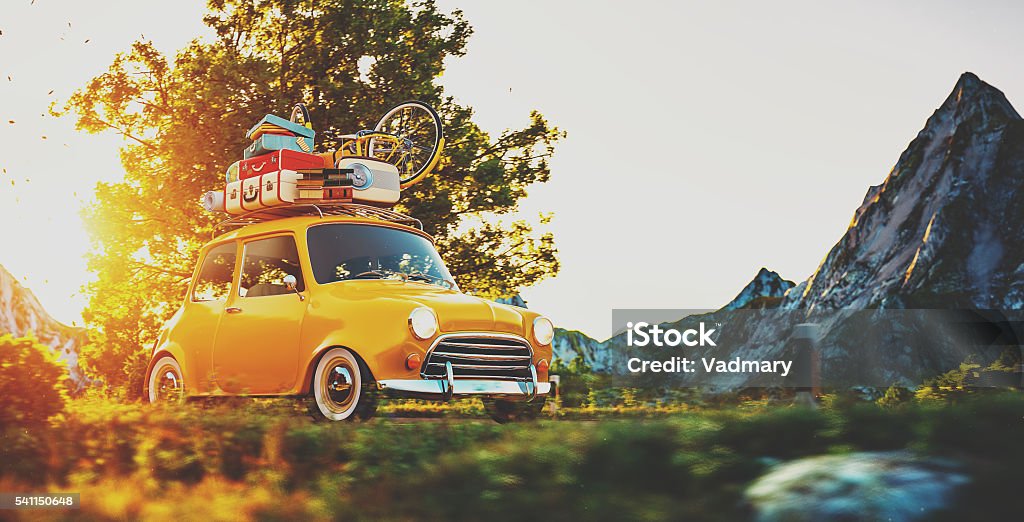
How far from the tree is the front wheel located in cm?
1246

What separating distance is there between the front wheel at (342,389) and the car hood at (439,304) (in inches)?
21.1

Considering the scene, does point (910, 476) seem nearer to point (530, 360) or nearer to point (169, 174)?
point (530, 360)

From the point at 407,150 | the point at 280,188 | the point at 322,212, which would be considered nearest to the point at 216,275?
the point at 280,188

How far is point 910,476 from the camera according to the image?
556 cm

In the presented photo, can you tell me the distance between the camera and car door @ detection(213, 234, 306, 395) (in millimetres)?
10430

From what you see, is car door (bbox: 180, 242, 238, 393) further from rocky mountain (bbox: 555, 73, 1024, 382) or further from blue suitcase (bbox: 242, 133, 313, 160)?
rocky mountain (bbox: 555, 73, 1024, 382)

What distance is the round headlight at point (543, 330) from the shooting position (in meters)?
10.7

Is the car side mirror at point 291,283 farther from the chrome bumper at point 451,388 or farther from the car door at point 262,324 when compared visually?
the chrome bumper at point 451,388

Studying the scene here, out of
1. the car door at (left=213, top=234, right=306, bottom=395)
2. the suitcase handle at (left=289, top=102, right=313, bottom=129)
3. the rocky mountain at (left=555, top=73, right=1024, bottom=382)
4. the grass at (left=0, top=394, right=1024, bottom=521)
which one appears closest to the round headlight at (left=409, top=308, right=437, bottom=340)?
the grass at (left=0, top=394, right=1024, bottom=521)

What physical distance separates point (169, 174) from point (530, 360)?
15.1m

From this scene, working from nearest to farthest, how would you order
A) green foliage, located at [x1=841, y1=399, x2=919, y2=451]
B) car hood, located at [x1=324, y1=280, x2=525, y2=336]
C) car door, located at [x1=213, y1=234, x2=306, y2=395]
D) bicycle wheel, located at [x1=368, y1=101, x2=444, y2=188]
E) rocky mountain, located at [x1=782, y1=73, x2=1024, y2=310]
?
green foliage, located at [x1=841, y1=399, x2=919, y2=451] → car hood, located at [x1=324, y1=280, x2=525, y2=336] → car door, located at [x1=213, y1=234, x2=306, y2=395] → bicycle wheel, located at [x1=368, y1=101, x2=444, y2=188] → rocky mountain, located at [x1=782, y1=73, x2=1024, y2=310]

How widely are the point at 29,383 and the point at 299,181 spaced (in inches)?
131

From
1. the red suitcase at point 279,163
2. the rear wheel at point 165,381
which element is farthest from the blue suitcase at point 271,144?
the rear wheel at point 165,381

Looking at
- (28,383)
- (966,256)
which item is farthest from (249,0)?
(966,256)
